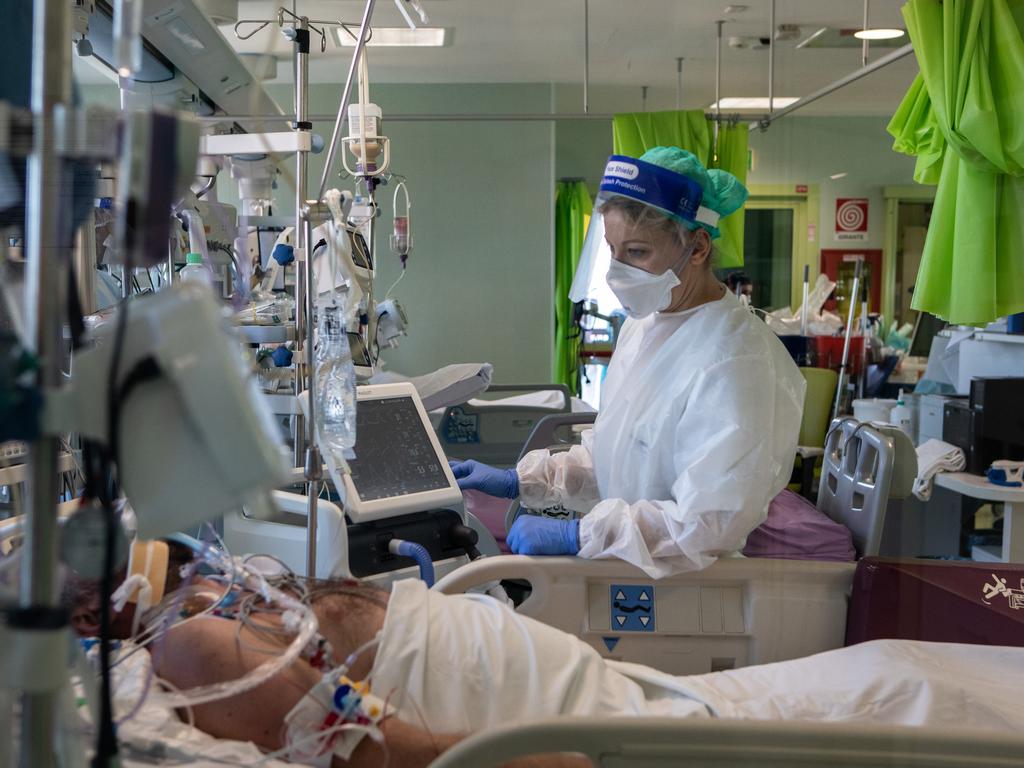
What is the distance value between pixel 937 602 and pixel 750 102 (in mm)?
2734

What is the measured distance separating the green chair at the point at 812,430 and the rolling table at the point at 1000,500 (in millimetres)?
438

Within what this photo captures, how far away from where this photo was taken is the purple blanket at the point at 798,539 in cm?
184

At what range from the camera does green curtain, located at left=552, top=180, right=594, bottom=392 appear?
321 centimetres

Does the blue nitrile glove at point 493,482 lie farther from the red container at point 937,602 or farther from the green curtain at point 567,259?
the green curtain at point 567,259

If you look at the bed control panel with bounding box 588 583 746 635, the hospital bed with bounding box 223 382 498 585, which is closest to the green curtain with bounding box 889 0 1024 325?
the bed control panel with bounding box 588 583 746 635

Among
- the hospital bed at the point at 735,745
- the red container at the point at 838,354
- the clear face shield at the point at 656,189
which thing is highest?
the clear face shield at the point at 656,189

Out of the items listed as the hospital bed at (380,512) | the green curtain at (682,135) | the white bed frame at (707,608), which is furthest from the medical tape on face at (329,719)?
the green curtain at (682,135)

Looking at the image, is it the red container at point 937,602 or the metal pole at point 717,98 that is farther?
the metal pole at point 717,98

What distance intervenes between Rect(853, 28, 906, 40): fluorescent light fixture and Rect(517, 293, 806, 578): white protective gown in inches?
49.6

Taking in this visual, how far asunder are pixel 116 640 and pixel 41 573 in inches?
29.8

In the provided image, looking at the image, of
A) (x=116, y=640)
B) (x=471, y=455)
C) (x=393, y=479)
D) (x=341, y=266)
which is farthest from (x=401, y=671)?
(x=471, y=455)

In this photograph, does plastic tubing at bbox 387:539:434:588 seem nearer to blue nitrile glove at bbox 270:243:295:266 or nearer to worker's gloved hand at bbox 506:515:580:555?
worker's gloved hand at bbox 506:515:580:555

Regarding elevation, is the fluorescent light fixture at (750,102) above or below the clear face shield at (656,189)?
above

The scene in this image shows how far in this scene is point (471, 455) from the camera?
363cm
